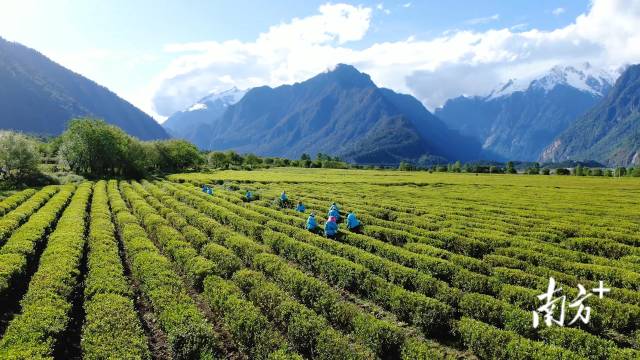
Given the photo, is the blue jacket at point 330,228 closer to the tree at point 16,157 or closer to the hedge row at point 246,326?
the hedge row at point 246,326

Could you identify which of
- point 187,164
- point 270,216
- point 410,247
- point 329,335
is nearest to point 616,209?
point 410,247

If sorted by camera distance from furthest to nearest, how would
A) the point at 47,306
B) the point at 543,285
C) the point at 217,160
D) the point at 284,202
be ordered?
the point at 217,160 < the point at 284,202 < the point at 543,285 < the point at 47,306

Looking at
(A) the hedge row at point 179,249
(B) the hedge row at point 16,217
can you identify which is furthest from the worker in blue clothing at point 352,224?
(B) the hedge row at point 16,217

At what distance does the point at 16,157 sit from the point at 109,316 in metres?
73.5

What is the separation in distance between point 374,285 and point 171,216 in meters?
20.9

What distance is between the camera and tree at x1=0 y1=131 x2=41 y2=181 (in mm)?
71312

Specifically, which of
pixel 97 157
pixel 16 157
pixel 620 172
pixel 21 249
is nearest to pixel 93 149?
pixel 97 157

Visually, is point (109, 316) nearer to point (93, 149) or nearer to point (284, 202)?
point (284, 202)

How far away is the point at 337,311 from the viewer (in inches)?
629

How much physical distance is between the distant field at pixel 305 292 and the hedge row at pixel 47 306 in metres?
0.06

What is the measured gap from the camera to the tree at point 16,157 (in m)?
71.3

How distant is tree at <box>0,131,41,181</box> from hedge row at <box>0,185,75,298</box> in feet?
157

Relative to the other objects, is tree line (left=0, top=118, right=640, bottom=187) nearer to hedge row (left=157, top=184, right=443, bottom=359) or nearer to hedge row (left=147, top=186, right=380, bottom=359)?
hedge row (left=157, top=184, right=443, bottom=359)

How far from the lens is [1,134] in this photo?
76.1m
